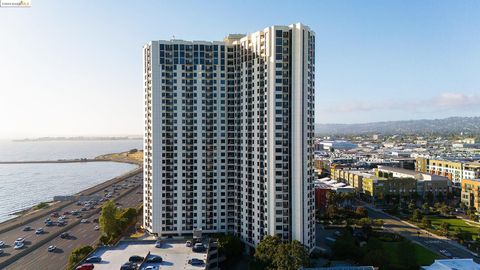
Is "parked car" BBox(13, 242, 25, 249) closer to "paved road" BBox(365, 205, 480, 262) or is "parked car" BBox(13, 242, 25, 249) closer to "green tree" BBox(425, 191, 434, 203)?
"paved road" BBox(365, 205, 480, 262)

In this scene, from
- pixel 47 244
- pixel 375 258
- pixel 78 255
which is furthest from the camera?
pixel 47 244

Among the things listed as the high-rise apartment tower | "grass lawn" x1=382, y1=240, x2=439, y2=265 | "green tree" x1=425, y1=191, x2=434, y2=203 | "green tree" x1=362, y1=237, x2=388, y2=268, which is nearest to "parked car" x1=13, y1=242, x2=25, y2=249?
the high-rise apartment tower

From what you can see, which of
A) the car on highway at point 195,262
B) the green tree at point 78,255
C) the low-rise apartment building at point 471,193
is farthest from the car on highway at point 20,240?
the low-rise apartment building at point 471,193

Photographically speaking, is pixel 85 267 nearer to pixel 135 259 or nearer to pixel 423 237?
pixel 135 259

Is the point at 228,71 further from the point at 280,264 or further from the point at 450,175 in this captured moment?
the point at 450,175

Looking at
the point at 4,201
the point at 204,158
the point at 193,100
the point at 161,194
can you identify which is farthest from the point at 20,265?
the point at 4,201

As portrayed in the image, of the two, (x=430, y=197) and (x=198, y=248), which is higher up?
(x=198, y=248)

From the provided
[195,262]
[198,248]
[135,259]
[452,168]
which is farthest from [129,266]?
[452,168]

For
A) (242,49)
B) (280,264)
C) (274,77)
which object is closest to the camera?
(280,264)
